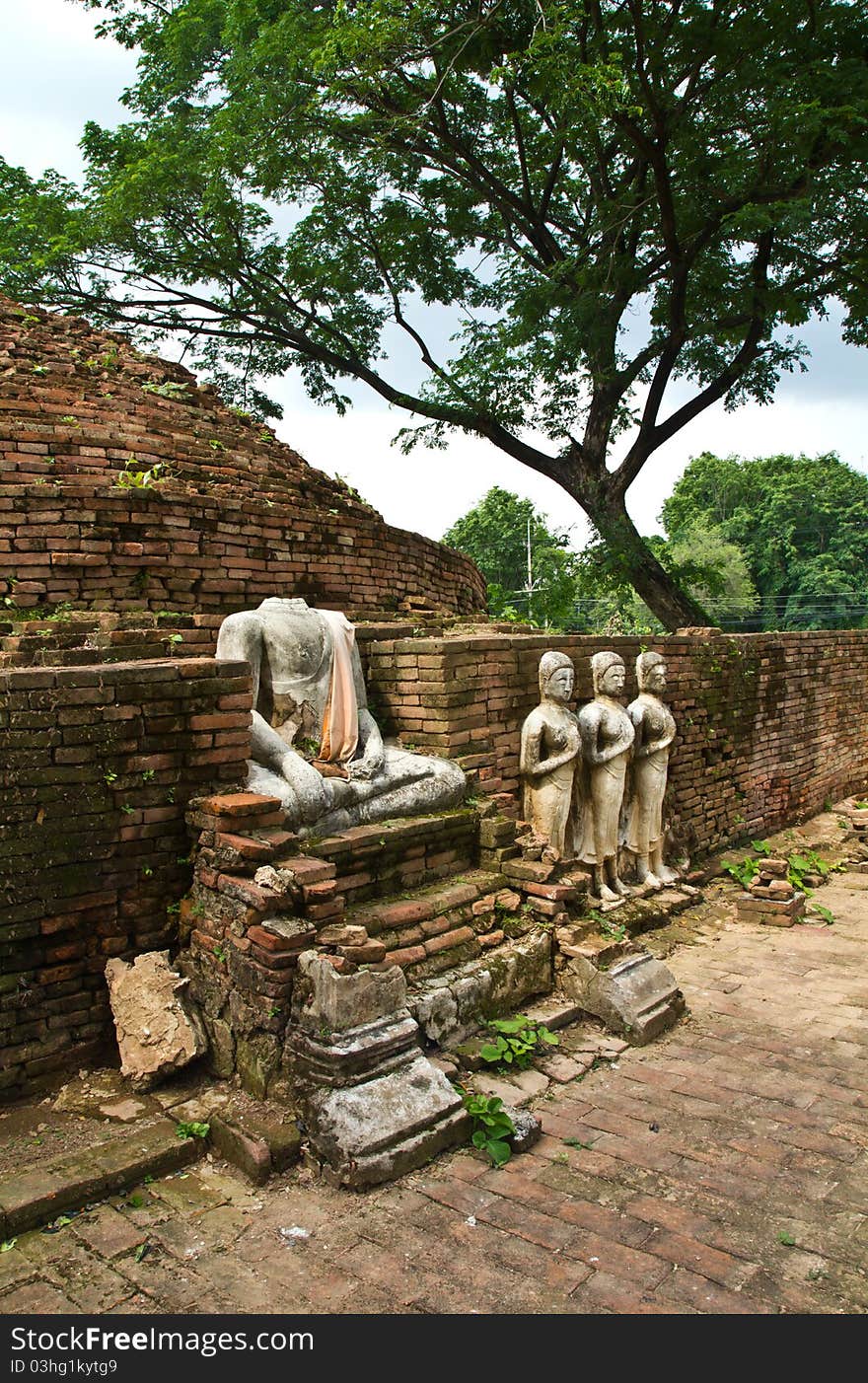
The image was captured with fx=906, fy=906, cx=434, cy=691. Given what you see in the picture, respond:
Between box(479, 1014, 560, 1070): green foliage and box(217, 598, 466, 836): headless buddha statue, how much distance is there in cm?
107

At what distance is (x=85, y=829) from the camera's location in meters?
3.30

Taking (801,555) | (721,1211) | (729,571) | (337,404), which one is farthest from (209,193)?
(801,555)

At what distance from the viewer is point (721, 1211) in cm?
281

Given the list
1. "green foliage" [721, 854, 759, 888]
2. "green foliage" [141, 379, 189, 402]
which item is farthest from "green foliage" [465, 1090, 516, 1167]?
"green foliage" [141, 379, 189, 402]

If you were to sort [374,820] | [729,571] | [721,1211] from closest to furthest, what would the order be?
[721,1211] < [374,820] < [729,571]

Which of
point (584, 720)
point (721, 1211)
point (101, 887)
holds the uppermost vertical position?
point (584, 720)

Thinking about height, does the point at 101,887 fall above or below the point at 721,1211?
above

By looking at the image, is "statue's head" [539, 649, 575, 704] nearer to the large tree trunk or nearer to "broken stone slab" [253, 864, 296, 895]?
→ "broken stone slab" [253, 864, 296, 895]

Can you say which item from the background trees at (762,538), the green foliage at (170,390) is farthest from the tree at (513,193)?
the background trees at (762,538)

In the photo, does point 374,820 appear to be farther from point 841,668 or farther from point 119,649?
point 841,668

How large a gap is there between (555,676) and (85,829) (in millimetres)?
2766

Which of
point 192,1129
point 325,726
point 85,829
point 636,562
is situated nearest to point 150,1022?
point 192,1129

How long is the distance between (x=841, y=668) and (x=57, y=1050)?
968 cm

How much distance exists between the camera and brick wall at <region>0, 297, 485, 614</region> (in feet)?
17.1
